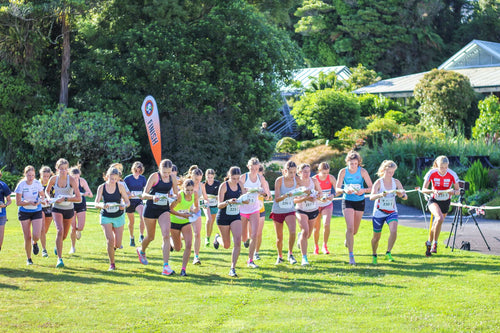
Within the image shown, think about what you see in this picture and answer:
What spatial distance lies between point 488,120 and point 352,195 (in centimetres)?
1921

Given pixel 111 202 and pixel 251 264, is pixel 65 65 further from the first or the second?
pixel 251 264

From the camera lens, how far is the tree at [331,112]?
114ft

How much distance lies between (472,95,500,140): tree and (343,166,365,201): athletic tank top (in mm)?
17160

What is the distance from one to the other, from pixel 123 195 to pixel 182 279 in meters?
1.78

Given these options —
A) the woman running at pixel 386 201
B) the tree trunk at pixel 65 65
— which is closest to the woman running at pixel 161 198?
the woman running at pixel 386 201

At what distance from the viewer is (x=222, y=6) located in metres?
27.9

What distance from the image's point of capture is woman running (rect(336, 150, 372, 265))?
11.3 m

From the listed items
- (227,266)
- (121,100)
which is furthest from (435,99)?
(227,266)

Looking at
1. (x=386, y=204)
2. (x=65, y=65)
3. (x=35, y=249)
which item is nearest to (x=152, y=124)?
(x=65, y=65)

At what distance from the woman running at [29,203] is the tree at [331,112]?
81.9 feet

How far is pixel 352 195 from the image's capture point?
11539 mm

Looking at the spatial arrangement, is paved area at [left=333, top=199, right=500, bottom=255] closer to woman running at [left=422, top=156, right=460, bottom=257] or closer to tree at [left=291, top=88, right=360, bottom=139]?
woman running at [left=422, top=156, right=460, bottom=257]

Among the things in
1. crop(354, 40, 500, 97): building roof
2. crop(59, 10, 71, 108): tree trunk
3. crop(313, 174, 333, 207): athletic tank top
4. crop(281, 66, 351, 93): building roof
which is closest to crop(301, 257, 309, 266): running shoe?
crop(313, 174, 333, 207): athletic tank top

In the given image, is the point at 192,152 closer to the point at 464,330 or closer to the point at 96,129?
the point at 96,129
